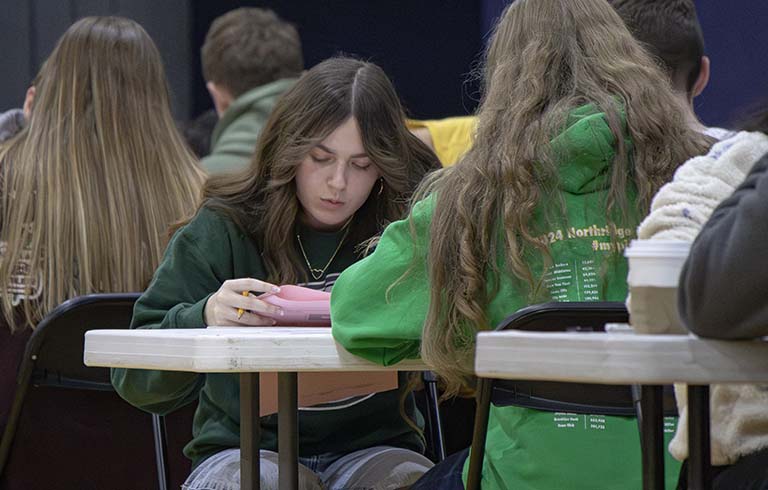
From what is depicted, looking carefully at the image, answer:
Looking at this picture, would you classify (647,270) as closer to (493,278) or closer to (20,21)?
(493,278)

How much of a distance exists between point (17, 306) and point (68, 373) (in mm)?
462

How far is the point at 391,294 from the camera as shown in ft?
6.31

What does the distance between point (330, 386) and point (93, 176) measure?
1139mm

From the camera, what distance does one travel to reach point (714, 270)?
117 centimetres

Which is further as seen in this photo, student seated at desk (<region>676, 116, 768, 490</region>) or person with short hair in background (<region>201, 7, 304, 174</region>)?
person with short hair in background (<region>201, 7, 304, 174</region>)

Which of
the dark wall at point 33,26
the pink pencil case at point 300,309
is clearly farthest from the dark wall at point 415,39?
the pink pencil case at point 300,309

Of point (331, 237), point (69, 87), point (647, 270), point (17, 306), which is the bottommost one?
point (17, 306)

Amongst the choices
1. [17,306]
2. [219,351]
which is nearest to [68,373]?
[17,306]

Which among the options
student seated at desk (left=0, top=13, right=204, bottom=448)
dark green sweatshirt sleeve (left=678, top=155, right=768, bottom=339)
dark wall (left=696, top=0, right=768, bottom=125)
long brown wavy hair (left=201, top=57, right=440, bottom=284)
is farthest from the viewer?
dark wall (left=696, top=0, right=768, bottom=125)

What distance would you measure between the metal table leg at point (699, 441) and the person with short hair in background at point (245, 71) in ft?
10.8

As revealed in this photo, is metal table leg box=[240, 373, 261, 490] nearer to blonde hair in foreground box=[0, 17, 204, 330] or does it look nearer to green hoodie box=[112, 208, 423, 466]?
green hoodie box=[112, 208, 423, 466]

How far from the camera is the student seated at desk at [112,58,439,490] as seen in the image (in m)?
2.41

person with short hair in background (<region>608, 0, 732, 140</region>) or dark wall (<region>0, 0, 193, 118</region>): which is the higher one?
person with short hair in background (<region>608, 0, 732, 140</region>)

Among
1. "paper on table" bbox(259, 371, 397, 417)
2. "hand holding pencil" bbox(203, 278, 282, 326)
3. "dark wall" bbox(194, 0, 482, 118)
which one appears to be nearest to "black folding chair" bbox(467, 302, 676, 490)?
"paper on table" bbox(259, 371, 397, 417)
